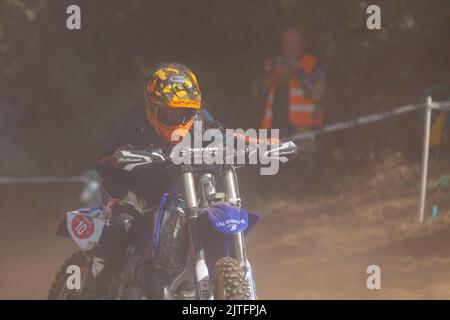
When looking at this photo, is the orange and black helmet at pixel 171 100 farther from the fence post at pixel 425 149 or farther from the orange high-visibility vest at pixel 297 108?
the orange high-visibility vest at pixel 297 108

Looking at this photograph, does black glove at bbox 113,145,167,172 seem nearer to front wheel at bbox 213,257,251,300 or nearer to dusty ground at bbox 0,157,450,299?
front wheel at bbox 213,257,251,300

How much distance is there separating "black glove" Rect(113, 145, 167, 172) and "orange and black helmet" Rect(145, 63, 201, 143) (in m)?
0.48

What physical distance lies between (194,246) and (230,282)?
374 mm

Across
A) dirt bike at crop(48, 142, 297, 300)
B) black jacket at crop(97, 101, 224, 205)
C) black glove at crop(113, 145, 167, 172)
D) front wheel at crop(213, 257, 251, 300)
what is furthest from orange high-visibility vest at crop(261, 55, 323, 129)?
front wheel at crop(213, 257, 251, 300)

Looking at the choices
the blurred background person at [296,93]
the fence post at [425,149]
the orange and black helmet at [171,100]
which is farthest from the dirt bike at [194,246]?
the blurred background person at [296,93]

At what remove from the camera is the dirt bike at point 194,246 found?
5625 mm

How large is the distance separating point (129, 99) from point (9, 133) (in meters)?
3.07

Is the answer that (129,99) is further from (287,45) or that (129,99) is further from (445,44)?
(445,44)

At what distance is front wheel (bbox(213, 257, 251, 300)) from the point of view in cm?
555

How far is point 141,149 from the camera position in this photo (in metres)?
6.11

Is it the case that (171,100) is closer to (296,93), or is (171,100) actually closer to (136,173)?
(136,173)
